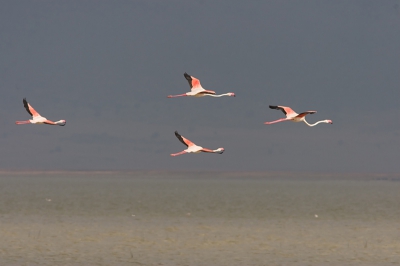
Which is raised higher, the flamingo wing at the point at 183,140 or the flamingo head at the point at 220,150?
the flamingo wing at the point at 183,140

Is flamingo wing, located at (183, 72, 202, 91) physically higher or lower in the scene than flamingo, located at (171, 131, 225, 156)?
higher

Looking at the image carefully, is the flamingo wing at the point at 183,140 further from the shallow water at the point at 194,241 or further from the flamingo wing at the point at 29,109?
the shallow water at the point at 194,241

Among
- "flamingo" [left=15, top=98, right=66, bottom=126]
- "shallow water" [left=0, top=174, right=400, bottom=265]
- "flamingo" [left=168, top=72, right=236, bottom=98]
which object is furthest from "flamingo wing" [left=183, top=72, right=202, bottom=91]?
"shallow water" [left=0, top=174, right=400, bottom=265]

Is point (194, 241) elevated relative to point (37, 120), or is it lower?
lower

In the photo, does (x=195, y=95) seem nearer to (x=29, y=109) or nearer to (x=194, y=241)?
(x=29, y=109)

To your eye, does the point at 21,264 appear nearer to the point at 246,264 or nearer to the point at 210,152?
the point at 246,264

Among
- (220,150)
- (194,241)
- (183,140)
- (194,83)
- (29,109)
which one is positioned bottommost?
(194,241)

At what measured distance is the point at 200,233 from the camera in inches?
2493

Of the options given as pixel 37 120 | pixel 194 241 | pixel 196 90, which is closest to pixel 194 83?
pixel 196 90

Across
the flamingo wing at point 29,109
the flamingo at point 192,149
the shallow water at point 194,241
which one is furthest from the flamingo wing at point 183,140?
the shallow water at point 194,241

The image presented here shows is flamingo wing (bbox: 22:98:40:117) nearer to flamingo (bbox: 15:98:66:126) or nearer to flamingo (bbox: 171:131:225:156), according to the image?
flamingo (bbox: 15:98:66:126)

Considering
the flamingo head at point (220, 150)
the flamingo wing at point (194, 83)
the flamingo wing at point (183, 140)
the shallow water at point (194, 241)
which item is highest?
the flamingo wing at point (194, 83)

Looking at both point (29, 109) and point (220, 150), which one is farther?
point (29, 109)

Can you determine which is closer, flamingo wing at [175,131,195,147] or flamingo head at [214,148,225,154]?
flamingo head at [214,148,225,154]
